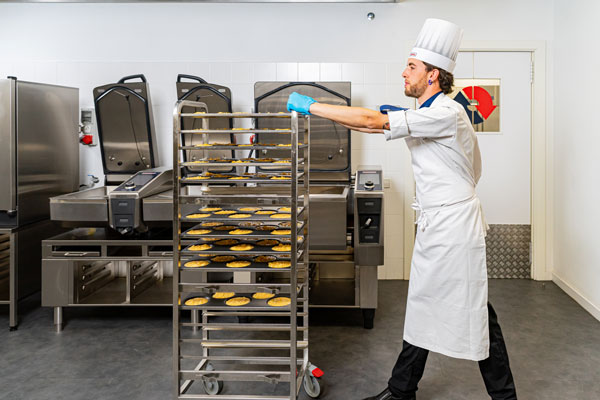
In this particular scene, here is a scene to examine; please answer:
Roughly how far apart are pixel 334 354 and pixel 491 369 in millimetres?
1102

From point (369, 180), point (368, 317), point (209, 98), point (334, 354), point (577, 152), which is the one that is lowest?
point (334, 354)

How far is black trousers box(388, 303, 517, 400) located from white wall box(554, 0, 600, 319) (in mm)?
1895

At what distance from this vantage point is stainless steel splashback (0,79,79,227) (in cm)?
359

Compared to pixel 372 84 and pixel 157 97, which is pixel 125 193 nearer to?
pixel 157 97

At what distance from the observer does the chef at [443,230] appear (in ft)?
7.32

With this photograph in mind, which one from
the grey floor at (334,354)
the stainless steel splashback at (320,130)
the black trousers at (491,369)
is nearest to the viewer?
the black trousers at (491,369)

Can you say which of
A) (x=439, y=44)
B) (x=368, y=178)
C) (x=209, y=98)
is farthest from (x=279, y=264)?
(x=209, y=98)

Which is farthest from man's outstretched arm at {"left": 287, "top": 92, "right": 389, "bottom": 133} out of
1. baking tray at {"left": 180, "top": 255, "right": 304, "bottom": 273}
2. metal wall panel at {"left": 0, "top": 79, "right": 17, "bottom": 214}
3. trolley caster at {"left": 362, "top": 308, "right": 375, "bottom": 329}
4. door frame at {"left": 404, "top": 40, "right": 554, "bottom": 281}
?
door frame at {"left": 404, "top": 40, "right": 554, "bottom": 281}

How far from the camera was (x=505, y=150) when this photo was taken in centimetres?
487

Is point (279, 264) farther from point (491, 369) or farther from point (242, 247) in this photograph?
point (491, 369)

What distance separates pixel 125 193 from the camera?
3.39m

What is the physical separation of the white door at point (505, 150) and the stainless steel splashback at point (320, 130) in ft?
4.14

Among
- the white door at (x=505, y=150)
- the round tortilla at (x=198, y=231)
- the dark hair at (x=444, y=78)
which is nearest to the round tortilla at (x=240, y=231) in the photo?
the round tortilla at (x=198, y=231)

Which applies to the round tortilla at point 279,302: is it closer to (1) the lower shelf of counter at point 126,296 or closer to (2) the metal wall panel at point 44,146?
(1) the lower shelf of counter at point 126,296
